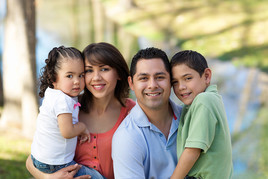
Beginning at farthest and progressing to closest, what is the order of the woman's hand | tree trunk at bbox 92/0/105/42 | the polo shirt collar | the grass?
tree trunk at bbox 92/0/105/42 < the grass < the woman's hand < the polo shirt collar

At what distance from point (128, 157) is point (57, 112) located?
0.62m

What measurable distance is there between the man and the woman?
25 centimetres

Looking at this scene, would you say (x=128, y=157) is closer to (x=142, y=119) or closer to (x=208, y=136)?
(x=142, y=119)

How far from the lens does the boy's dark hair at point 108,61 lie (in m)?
2.57

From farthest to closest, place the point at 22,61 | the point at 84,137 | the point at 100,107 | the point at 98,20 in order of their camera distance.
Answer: the point at 98,20 < the point at 22,61 < the point at 100,107 < the point at 84,137

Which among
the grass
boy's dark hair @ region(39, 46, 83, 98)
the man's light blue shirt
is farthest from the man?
the grass

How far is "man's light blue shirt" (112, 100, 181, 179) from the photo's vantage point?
2.27 meters

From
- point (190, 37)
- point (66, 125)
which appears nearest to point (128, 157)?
point (66, 125)

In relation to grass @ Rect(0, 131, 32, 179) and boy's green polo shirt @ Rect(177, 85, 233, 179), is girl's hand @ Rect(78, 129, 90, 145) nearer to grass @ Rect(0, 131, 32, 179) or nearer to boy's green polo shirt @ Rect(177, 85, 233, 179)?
boy's green polo shirt @ Rect(177, 85, 233, 179)

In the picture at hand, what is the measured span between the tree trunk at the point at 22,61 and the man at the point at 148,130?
11.1 ft

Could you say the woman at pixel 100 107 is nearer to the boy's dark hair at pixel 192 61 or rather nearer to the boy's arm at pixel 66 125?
the boy's arm at pixel 66 125

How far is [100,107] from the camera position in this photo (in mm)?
2840

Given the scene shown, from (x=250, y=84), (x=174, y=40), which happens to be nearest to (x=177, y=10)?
(x=174, y=40)

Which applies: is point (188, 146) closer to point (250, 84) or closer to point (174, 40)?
point (250, 84)
